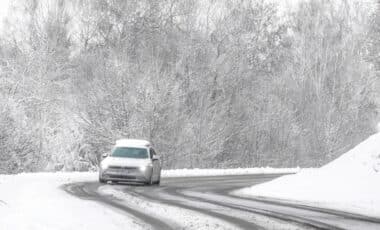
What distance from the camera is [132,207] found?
18.4m

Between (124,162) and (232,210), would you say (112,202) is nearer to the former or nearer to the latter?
(232,210)

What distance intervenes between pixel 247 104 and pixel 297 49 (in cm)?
810

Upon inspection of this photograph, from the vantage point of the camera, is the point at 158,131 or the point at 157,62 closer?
the point at 158,131

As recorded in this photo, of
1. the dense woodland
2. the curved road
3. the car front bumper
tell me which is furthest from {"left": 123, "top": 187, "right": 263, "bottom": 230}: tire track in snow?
the dense woodland

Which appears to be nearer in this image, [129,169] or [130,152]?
[129,169]

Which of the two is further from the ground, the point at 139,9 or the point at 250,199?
the point at 139,9

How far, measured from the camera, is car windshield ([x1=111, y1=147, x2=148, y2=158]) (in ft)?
100

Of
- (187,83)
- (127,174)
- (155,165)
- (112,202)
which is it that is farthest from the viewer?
(187,83)

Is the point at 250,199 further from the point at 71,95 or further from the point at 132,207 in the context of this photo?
the point at 71,95

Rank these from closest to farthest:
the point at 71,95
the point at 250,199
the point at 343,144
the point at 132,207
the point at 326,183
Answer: the point at 132,207 < the point at 250,199 < the point at 326,183 < the point at 71,95 < the point at 343,144

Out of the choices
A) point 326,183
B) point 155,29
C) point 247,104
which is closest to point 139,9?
→ point 155,29

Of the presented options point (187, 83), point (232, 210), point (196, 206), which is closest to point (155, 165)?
point (196, 206)

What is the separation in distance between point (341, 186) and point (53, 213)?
996 centimetres

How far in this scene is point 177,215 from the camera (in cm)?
1631
